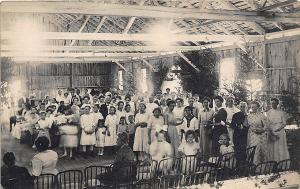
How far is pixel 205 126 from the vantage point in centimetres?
841

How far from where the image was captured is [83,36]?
870cm

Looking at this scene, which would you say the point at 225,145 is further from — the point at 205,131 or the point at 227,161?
the point at 205,131

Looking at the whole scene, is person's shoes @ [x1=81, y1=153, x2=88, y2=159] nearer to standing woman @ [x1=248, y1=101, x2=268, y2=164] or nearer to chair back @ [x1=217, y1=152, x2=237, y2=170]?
chair back @ [x1=217, y1=152, x2=237, y2=170]

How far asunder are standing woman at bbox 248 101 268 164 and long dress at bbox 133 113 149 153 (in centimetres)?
241

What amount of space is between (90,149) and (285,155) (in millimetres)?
4392

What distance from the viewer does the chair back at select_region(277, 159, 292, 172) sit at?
26.8ft

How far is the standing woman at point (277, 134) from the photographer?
8336 mm

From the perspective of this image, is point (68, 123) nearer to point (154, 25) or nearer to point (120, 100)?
point (120, 100)

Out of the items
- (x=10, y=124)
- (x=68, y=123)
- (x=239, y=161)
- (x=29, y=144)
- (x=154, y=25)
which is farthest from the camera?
(x=154, y=25)

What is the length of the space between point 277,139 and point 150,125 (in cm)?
302

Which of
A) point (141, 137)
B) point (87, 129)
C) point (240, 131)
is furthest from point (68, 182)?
point (240, 131)

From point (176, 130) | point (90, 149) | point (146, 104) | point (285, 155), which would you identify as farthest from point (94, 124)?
point (285, 155)

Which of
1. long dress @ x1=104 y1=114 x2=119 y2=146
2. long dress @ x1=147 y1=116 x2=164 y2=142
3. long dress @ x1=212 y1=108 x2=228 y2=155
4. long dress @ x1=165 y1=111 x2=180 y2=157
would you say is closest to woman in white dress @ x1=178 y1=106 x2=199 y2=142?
long dress @ x1=165 y1=111 x2=180 y2=157

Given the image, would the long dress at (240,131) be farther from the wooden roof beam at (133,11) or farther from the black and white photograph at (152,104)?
the wooden roof beam at (133,11)
